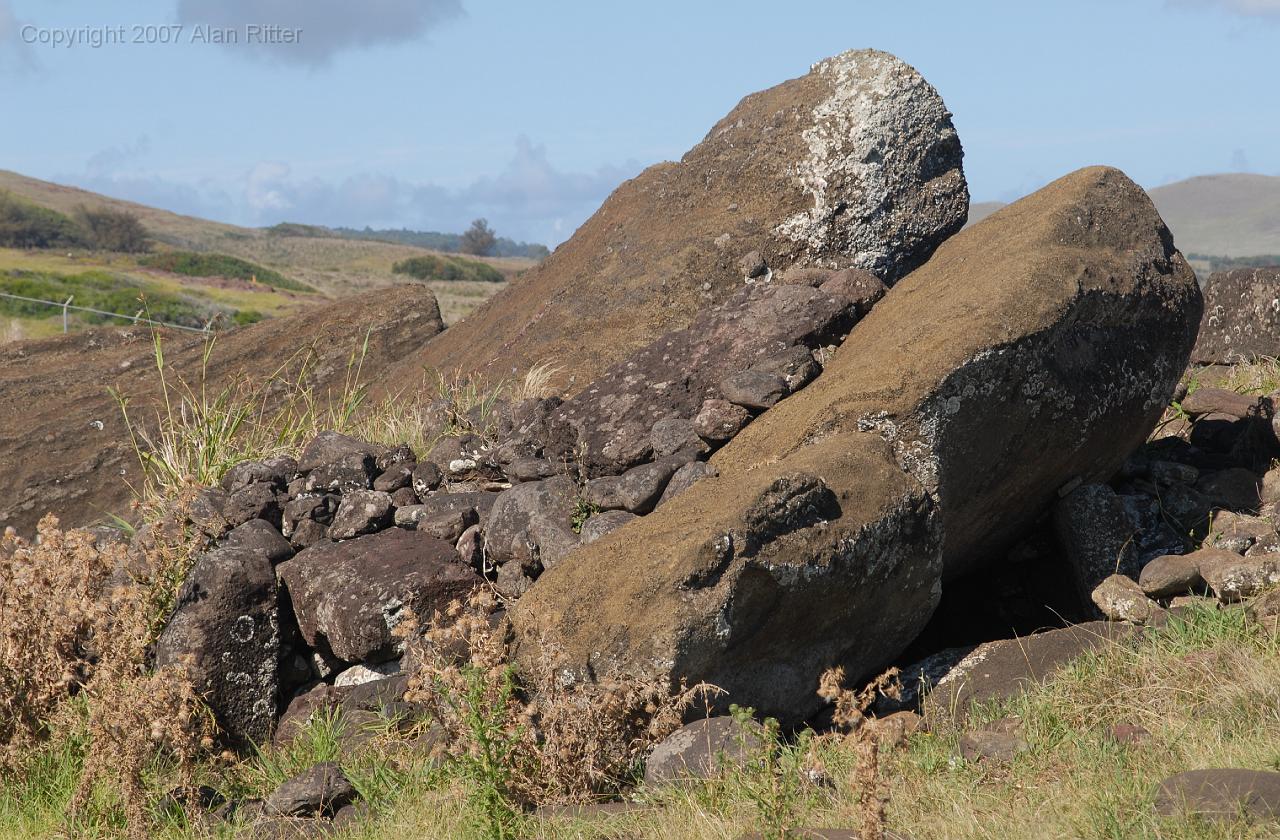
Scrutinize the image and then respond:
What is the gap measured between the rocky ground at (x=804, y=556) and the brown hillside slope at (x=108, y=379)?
2.56 meters

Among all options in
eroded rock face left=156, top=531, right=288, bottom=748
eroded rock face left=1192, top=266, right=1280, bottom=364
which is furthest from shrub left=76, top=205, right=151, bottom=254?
→ eroded rock face left=156, top=531, right=288, bottom=748

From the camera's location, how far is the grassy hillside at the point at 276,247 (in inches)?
2717

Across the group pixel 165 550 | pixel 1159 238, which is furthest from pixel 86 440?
pixel 1159 238

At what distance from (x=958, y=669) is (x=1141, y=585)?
111 cm

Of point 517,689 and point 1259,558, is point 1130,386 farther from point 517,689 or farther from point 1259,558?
point 517,689

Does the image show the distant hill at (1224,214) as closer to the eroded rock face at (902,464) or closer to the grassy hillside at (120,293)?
the grassy hillside at (120,293)

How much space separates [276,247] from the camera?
10331 centimetres

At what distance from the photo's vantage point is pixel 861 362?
597cm

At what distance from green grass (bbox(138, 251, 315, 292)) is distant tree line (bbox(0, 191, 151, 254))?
7.93 m

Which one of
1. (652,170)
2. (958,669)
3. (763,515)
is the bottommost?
(958,669)

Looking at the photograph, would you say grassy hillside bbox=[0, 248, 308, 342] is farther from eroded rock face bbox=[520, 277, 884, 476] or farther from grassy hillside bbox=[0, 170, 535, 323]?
eroded rock face bbox=[520, 277, 884, 476]

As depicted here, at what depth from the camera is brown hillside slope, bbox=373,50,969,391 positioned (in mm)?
7848

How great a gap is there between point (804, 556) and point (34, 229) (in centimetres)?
7708

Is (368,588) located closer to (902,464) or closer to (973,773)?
(902,464)
